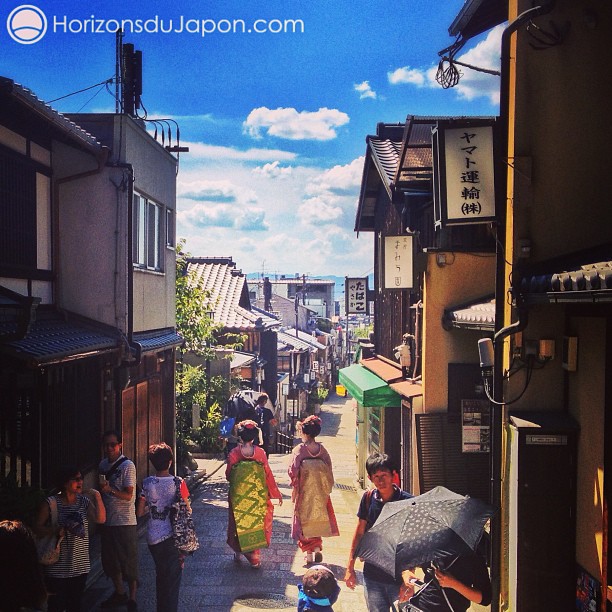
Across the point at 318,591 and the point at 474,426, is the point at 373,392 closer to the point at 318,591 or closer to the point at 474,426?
the point at 474,426

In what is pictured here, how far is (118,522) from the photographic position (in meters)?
8.25

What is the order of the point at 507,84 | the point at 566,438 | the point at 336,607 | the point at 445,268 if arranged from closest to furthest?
the point at 566,438
the point at 507,84
the point at 336,607
the point at 445,268

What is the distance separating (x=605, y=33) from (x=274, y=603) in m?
7.92

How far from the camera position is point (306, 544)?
33.5 feet

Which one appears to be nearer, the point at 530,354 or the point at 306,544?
the point at 530,354

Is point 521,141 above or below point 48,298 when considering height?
above

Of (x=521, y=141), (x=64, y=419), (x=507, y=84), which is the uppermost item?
(x=507, y=84)

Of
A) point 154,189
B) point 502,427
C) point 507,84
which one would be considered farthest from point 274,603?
point 154,189

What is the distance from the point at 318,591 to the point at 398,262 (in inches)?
329

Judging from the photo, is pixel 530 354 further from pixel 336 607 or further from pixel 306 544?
pixel 306 544

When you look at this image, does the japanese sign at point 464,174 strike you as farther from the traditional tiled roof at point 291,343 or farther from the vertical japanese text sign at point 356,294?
the traditional tiled roof at point 291,343

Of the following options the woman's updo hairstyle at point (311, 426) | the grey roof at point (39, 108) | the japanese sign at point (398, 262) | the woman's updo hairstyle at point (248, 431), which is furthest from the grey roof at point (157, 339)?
the japanese sign at point (398, 262)

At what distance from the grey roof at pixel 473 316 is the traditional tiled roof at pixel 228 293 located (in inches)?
837

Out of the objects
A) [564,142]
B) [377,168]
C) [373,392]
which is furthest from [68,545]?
[377,168]
